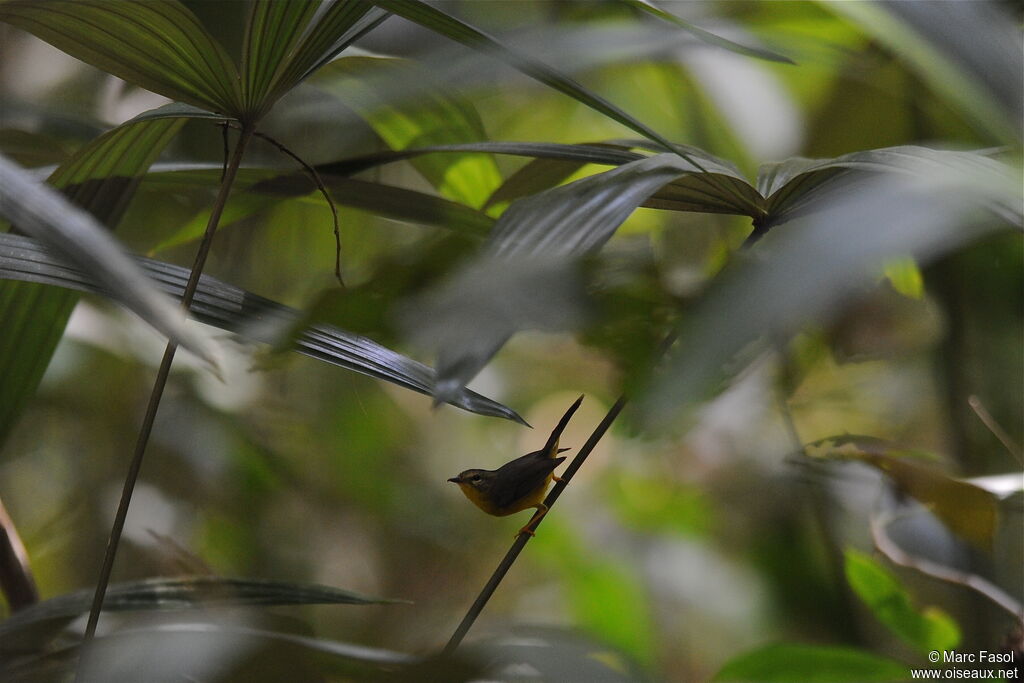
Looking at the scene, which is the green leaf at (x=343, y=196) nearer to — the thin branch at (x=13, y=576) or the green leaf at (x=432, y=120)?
the green leaf at (x=432, y=120)

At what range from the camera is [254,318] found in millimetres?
458

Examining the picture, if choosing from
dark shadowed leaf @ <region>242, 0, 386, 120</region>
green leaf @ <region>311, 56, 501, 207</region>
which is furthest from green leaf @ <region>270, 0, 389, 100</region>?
green leaf @ <region>311, 56, 501, 207</region>

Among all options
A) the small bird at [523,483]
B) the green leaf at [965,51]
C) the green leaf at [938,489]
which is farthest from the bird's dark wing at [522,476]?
the green leaf at [965,51]

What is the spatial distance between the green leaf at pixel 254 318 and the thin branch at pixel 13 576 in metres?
0.29

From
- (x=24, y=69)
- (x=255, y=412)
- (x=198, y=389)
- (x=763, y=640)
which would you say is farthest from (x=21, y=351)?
(x=763, y=640)

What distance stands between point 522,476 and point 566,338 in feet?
0.38

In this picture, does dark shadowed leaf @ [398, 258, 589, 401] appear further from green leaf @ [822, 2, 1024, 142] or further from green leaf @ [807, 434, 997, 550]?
green leaf @ [807, 434, 997, 550]

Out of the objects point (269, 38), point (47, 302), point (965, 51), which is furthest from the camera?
→ point (47, 302)

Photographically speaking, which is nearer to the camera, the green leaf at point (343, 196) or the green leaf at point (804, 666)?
the green leaf at point (343, 196)

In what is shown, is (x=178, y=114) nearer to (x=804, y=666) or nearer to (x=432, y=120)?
(x=432, y=120)

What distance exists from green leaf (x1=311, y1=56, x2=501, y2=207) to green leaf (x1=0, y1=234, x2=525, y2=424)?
0.28 metres

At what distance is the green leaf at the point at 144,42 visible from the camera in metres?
0.42

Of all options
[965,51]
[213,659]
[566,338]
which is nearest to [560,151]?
[566,338]

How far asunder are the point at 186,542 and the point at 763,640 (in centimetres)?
113
